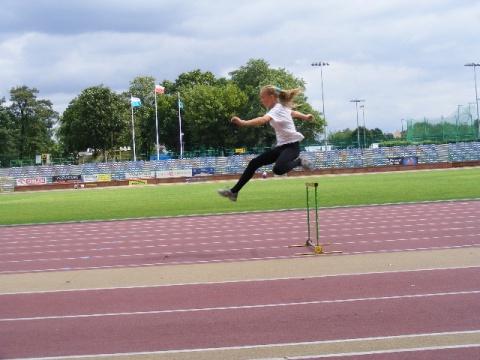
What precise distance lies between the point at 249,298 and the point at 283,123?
2.11 metres

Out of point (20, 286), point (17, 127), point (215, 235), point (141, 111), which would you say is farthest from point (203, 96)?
point (20, 286)

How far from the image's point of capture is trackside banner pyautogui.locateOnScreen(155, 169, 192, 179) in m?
57.1

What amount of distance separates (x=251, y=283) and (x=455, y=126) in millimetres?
57124

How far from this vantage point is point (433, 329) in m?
5.54

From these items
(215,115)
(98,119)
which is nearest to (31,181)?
(98,119)

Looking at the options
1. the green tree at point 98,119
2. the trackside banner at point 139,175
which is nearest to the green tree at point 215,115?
the green tree at point 98,119

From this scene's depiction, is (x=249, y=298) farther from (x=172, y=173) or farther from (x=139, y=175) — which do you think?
(x=139, y=175)

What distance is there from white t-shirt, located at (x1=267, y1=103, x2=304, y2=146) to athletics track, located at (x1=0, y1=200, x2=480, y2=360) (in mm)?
1783

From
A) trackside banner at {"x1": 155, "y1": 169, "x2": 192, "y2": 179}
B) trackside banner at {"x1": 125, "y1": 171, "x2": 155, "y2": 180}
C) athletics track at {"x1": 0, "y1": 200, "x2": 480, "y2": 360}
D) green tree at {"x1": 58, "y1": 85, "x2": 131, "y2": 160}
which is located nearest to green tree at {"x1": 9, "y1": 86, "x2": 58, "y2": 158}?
green tree at {"x1": 58, "y1": 85, "x2": 131, "y2": 160}

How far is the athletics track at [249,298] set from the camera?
17.5 feet

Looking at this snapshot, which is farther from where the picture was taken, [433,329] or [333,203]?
[333,203]

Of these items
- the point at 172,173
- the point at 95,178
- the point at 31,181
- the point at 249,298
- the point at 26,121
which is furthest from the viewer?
the point at 26,121

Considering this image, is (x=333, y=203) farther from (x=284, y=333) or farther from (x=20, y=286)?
(x=284, y=333)

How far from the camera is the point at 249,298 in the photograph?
275 inches
